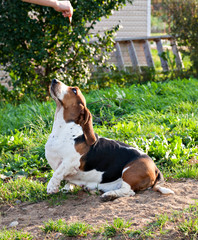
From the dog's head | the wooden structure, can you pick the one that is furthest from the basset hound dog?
the wooden structure

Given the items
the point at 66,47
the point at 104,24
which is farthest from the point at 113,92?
the point at 104,24

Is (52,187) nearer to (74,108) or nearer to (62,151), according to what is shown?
(62,151)

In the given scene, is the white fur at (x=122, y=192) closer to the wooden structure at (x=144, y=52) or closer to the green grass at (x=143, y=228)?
the green grass at (x=143, y=228)

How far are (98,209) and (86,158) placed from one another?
0.59 meters

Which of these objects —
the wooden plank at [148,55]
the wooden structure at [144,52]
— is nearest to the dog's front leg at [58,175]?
the wooden structure at [144,52]

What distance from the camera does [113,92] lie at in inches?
332

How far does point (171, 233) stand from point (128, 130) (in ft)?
10.2

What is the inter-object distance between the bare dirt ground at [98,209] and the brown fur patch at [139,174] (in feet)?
0.31

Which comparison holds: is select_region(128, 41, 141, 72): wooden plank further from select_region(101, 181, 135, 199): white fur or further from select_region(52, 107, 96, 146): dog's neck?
select_region(101, 181, 135, 199): white fur

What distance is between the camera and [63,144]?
4027 mm

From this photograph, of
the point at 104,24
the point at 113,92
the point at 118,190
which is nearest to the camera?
the point at 118,190

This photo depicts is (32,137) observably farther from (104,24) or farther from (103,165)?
(104,24)

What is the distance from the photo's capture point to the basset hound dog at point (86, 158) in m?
4.02

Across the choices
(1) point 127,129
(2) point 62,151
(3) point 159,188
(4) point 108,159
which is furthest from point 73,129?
(1) point 127,129
